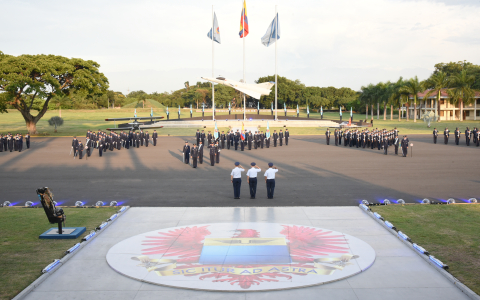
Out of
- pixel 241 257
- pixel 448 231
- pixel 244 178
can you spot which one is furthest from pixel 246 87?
pixel 241 257

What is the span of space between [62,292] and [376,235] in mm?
5962

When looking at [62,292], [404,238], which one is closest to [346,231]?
[404,238]

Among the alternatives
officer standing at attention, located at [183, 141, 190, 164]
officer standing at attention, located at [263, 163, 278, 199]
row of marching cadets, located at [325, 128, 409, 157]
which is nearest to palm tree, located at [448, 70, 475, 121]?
row of marching cadets, located at [325, 128, 409, 157]

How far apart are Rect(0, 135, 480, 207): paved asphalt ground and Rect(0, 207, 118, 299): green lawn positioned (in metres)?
1.50

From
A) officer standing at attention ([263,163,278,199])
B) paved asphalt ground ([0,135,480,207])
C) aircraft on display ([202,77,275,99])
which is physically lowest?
paved asphalt ground ([0,135,480,207])

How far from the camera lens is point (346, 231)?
7.96 metres

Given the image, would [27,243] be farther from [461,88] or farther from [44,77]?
[461,88]

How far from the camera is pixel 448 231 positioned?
7.82m

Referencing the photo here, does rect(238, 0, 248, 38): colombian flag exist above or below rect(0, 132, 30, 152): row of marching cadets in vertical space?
above

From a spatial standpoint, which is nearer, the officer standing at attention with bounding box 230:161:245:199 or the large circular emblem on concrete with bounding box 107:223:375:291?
the large circular emblem on concrete with bounding box 107:223:375:291

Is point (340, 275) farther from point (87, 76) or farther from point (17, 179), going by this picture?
point (87, 76)

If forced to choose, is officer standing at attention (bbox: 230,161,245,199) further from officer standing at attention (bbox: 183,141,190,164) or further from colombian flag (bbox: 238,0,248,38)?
colombian flag (bbox: 238,0,248,38)

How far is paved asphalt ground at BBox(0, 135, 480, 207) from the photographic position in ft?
36.9

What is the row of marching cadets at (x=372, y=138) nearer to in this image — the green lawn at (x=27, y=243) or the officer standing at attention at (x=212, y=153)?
the officer standing at attention at (x=212, y=153)
